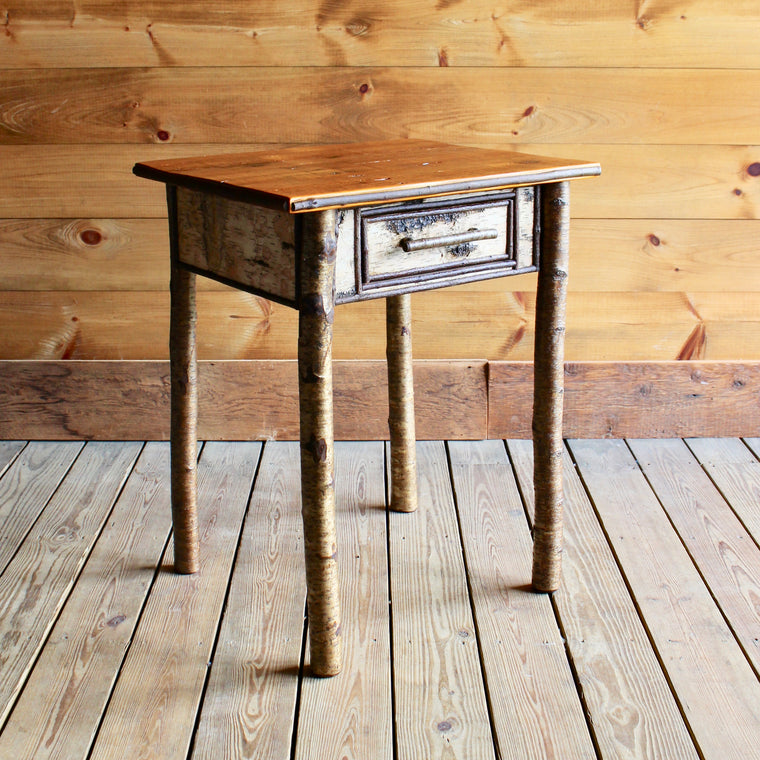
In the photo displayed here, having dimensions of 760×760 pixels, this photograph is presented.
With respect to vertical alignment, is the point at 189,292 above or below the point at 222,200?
below

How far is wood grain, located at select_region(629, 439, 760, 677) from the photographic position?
4.96 ft

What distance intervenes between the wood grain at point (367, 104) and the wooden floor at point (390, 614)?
2.30 ft

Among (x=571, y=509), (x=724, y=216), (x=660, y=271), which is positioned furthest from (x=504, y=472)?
(x=724, y=216)

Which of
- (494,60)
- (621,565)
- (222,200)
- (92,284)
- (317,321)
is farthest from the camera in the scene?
(92,284)

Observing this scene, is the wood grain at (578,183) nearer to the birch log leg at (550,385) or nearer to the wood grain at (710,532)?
the wood grain at (710,532)

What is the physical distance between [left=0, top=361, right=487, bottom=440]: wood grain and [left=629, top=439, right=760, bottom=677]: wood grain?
412 mm

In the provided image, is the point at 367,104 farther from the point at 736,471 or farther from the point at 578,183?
the point at 736,471

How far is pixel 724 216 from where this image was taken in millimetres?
2086

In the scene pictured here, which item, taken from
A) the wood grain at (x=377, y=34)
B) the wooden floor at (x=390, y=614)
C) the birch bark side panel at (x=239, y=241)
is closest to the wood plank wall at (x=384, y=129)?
the wood grain at (x=377, y=34)

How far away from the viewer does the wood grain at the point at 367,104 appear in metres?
1.98

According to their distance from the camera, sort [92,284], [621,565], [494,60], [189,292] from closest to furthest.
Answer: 1. [189,292]
2. [621,565]
3. [494,60]
4. [92,284]

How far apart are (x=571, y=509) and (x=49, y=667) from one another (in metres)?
1.00

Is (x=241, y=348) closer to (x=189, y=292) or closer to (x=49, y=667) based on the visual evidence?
(x=189, y=292)

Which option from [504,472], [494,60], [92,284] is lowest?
[504,472]
